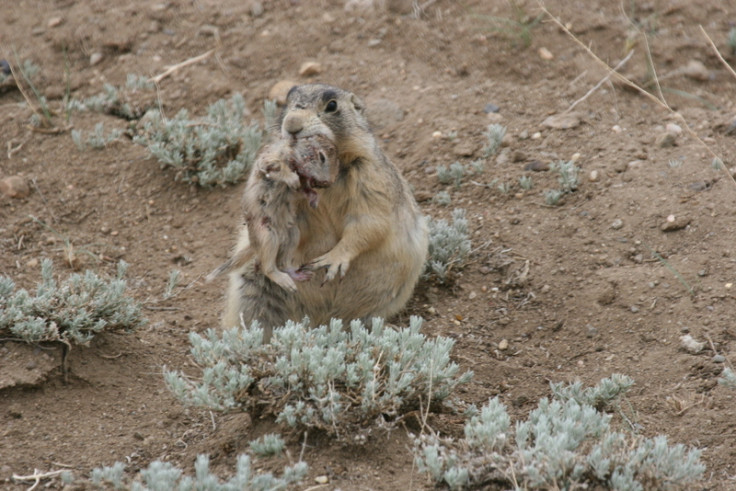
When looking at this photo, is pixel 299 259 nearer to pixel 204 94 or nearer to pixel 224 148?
pixel 224 148

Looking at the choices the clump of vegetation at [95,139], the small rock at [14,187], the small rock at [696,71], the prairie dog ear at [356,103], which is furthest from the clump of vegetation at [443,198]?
the small rock at [14,187]

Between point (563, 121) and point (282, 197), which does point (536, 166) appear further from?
point (282, 197)

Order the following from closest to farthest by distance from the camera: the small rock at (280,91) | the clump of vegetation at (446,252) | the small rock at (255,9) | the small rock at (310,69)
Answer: the clump of vegetation at (446,252) < the small rock at (280,91) < the small rock at (310,69) < the small rock at (255,9)

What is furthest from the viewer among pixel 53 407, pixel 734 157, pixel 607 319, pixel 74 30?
pixel 74 30

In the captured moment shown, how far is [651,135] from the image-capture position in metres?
6.77

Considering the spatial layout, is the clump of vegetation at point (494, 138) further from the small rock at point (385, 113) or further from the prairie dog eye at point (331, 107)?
the prairie dog eye at point (331, 107)

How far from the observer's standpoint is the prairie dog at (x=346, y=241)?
5.11 metres

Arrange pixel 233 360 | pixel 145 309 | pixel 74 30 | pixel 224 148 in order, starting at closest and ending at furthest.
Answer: pixel 233 360 → pixel 145 309 → pixel 224 148 → pixel 74 30

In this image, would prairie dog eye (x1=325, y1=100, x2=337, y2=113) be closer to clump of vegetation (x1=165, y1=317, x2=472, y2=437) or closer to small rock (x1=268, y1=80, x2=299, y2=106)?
clump of vegetation (x1=165, y1=317, x2=472, y2=437)

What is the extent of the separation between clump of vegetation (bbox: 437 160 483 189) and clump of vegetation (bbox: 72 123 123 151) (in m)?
2.75

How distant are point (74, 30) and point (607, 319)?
19.4 ft

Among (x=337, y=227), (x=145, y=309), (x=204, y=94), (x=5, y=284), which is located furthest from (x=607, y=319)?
(x=204, y=94)

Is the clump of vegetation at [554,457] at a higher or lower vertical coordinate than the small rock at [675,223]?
higher

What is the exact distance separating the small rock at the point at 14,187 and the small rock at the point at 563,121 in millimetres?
4179
